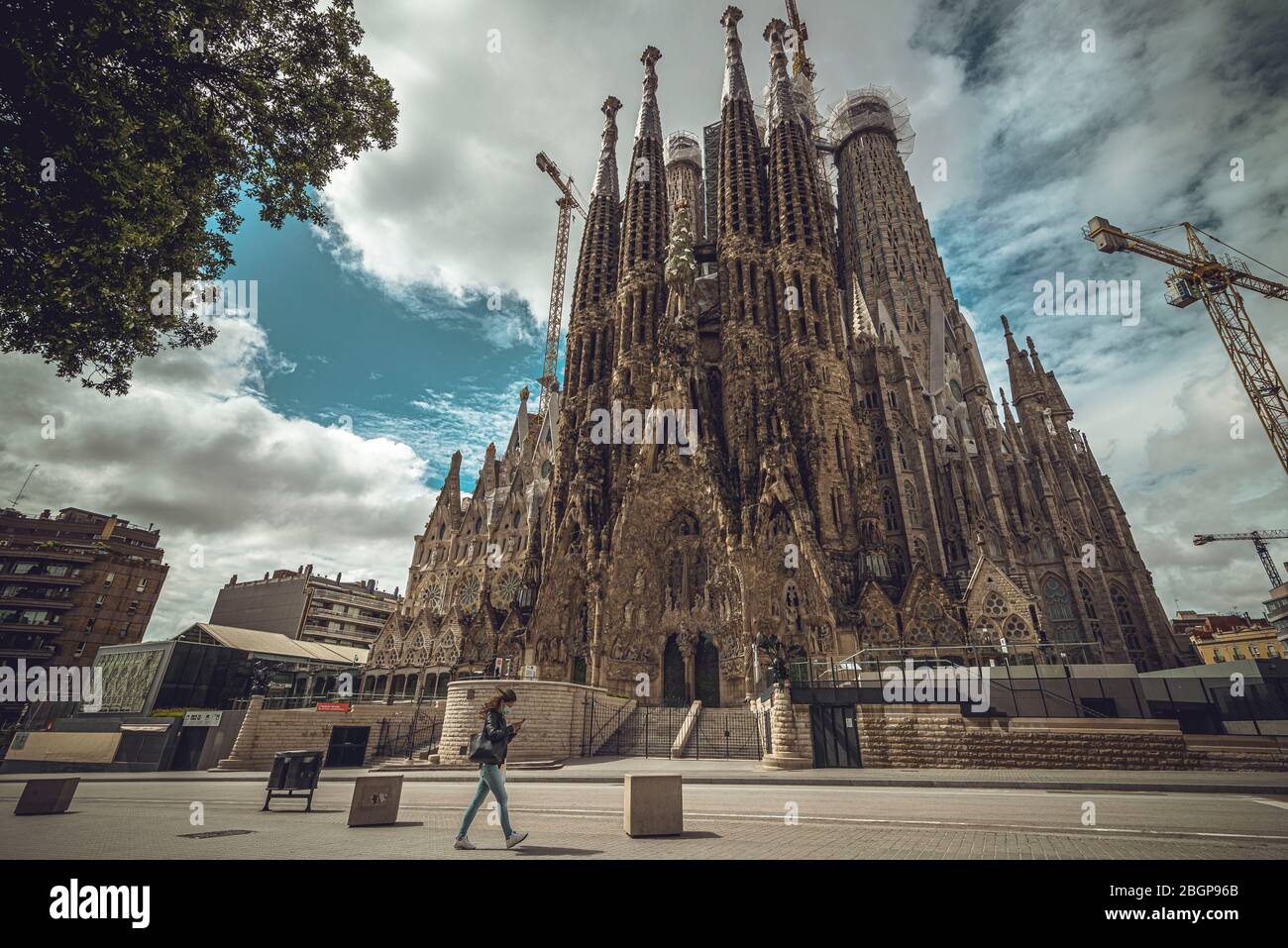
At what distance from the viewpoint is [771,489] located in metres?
33.2

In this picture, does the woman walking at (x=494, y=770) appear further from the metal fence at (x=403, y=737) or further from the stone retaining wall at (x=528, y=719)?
the metal fence at (x=403, y=737)

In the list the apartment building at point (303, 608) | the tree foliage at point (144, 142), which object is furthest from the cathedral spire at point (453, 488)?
the tree foliage at point (144, 142)

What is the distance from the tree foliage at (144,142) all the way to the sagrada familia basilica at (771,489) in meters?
22.9

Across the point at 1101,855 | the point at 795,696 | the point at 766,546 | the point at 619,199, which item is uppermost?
the point at 619,199

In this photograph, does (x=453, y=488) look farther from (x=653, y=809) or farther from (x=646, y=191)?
(x=653, y=809)

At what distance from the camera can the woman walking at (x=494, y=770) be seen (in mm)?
5285

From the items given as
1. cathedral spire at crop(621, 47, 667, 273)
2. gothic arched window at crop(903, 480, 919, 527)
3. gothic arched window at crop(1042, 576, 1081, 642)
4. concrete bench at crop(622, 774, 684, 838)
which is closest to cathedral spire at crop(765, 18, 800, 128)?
cathedral spire at crop(621, 47, 667, 273)

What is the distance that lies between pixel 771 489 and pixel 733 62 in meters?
46.7

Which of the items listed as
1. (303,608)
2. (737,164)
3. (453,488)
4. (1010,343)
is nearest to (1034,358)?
(1010,343)

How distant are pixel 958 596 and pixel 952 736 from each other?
Result: 21.6 meters

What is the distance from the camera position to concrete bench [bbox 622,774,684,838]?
6.18m
